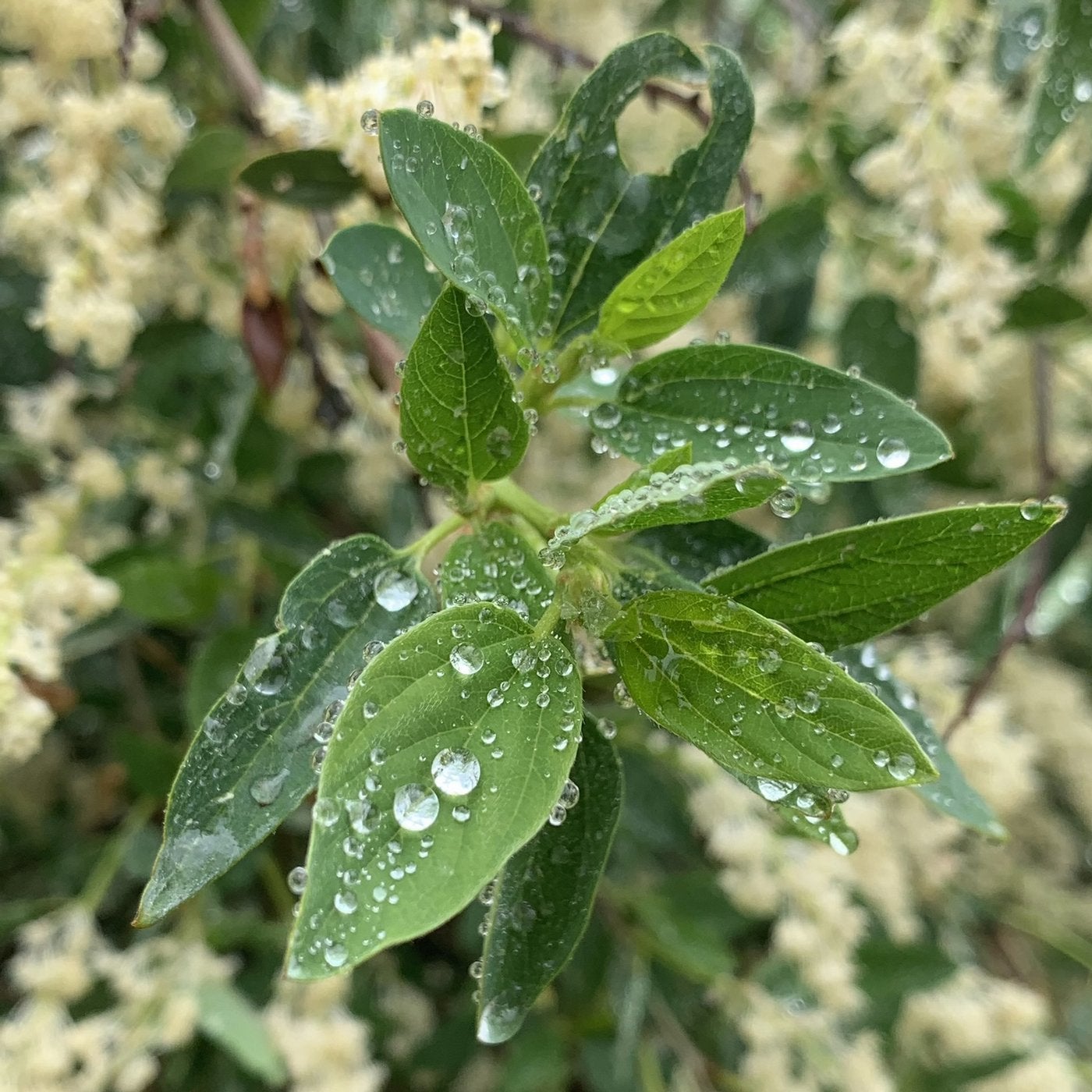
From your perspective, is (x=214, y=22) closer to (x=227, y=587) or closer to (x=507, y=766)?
(x=227, y=587)

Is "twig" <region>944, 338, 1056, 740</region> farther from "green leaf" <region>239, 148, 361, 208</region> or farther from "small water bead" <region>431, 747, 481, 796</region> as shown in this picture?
"green leaf" <region>239, 148, 361, 208</region>

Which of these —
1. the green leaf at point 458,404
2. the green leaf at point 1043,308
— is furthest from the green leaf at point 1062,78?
the green leaf at point 458,404

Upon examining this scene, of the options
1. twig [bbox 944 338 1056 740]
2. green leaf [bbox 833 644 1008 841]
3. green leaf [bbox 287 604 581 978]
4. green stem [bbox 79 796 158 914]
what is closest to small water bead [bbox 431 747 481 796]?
green leaf [bbox 287 604 581 978]

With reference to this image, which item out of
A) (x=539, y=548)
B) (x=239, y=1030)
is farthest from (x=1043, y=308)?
(x=239, y=1030)

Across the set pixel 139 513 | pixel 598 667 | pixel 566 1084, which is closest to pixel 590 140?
pixel 598 667

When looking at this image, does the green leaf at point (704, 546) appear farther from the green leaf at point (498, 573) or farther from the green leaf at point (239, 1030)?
the green leaf at point (239, 1030)

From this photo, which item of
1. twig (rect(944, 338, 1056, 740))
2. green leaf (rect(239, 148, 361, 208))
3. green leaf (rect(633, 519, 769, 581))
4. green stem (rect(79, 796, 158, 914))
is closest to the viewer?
green leaf (rect(633, 519, 769, 581))
